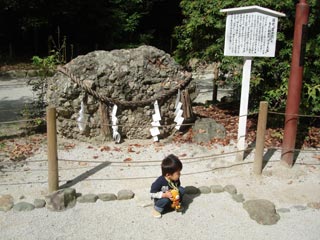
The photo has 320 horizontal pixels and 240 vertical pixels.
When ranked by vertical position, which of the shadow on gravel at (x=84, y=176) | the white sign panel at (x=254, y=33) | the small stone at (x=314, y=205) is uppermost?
the white sign panel at (x=254, y=33)

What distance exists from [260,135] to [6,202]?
3.21 m

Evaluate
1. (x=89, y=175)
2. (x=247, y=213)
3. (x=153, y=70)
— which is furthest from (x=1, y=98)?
(x=247, y=213)

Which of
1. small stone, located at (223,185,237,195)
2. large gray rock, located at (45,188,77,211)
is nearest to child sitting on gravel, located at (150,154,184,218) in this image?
small stone, located at (223,185,237,195)

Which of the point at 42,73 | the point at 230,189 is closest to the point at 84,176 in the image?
the point at 230,189

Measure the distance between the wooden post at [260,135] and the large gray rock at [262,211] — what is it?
934 millimetres

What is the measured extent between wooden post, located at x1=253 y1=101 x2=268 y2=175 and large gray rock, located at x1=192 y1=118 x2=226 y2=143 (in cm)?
133

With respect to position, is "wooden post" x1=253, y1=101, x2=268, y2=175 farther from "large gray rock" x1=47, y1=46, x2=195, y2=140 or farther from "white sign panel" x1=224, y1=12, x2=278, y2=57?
"large gray rock" x1=47, y1=46, x2=195, y2=140

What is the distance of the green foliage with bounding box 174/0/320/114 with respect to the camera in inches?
250

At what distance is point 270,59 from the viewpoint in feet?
21.5

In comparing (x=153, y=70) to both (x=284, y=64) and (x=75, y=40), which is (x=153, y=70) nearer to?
(x=284, y=64)

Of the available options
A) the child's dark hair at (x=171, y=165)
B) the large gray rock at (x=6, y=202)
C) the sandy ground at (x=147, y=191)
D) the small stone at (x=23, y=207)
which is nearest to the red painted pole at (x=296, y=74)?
the sandy ground at (x=147, y=191)

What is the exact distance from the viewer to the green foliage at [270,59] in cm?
635

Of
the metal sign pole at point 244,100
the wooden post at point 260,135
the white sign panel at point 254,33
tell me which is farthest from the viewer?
the metal sign pole at point 244,100

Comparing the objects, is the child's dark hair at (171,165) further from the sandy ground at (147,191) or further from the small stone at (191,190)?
the small stone at (191,190)
